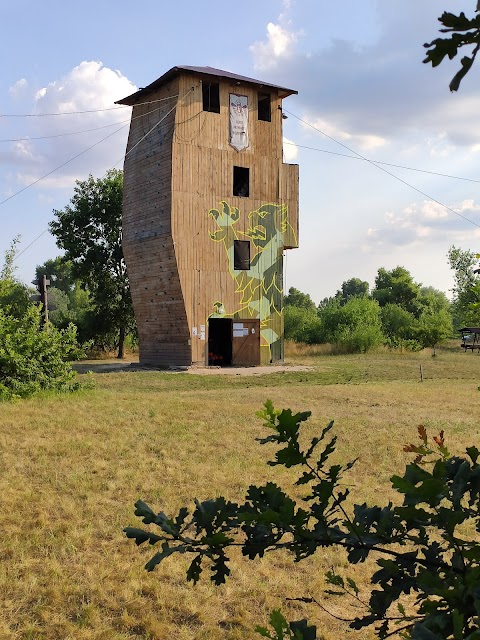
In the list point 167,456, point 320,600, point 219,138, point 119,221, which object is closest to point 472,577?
point 320,600

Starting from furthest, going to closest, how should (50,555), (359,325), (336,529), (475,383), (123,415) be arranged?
(359,325) → (475,383) → (123,415) → (50,555) → (336,529)

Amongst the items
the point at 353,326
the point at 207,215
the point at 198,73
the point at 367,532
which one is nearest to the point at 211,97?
the point at 198,73

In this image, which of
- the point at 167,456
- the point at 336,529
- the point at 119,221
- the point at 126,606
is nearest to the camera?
the point at 336,529

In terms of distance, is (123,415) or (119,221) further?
(119,221)

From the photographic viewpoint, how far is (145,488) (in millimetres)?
7676

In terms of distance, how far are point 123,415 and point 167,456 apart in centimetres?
302

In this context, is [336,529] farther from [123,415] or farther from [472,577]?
[123,415]

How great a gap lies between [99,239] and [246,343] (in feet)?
47.5

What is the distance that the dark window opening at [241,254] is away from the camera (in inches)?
1134

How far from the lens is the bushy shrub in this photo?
539 inches

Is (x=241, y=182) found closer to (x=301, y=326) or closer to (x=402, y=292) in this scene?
(x=301, y=326)

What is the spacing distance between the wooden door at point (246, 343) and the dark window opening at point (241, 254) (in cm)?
260

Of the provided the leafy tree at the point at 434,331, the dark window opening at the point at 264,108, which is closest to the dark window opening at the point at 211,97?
the dark window opening at the point at 264,108

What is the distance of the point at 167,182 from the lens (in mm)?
26938
